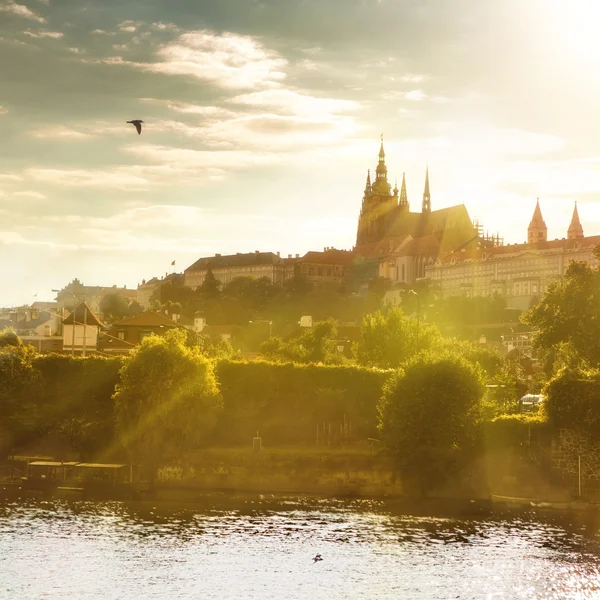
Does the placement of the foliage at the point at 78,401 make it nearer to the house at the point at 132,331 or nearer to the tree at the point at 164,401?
the tree at the point at 164,401

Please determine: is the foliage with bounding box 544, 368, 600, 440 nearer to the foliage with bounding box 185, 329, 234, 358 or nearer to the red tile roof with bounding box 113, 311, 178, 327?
the foliage with bounding box 185, 329, 234, 358

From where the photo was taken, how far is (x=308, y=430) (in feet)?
229

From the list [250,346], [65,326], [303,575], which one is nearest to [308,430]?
[303,575]

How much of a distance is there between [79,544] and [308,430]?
2616cm

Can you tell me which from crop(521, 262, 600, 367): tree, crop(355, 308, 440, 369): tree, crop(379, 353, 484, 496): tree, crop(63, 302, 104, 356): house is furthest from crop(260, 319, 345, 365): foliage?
crop(379, 353, 484, 496): tree

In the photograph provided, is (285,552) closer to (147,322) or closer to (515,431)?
(515,431)

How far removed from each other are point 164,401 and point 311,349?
148 ft

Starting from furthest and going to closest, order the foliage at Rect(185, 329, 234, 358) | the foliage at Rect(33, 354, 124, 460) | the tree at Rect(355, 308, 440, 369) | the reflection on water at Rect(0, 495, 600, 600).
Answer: the tree at Rect(355, 308, 440, 369)
the foliage at Rect(185, 329, 234, 358)
the foliage at Rect(33, 354, 124, 460)
the reflection on water at Rect(0, 495, 600, 600)

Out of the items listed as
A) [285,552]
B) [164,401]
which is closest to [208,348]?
[164,401]

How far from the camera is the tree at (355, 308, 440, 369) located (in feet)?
318

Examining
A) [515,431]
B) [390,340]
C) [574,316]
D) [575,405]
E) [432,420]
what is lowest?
[515,431]

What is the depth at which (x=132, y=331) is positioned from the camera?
110188mm

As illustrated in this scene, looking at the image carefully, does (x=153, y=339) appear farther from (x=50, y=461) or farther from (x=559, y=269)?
(x=559, y=269)

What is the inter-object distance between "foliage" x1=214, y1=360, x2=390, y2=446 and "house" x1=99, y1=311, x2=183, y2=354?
35.2 metres
